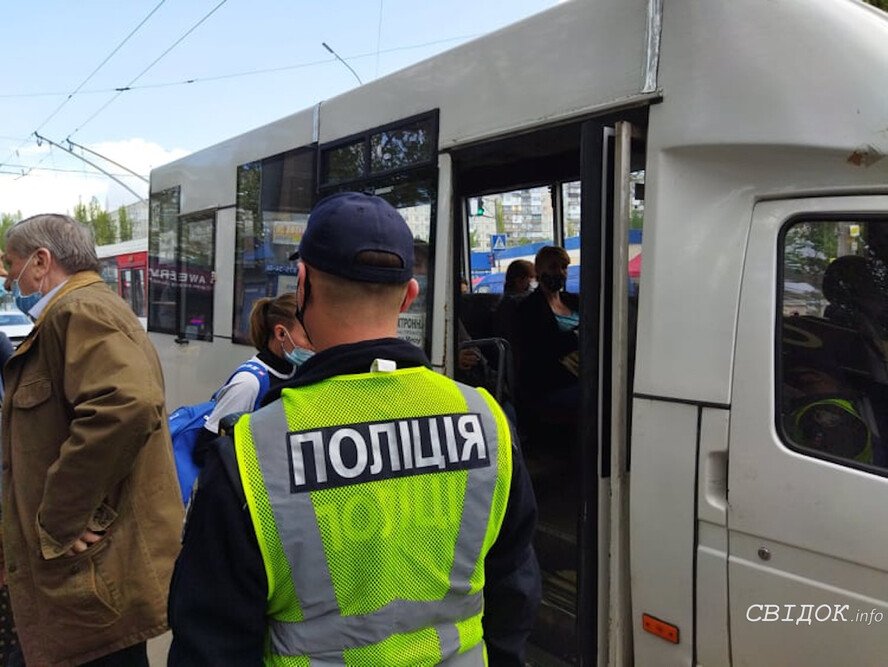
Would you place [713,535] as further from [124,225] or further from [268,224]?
[124,225]

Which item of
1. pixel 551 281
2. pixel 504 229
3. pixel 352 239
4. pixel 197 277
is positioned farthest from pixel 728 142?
pixel 197 277

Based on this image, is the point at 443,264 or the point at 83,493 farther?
the point at 443,264

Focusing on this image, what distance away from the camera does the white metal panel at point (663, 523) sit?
2.23m

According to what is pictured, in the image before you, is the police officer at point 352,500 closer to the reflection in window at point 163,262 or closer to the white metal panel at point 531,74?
the white metal panel at point 531,74

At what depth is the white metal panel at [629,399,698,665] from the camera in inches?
87.8

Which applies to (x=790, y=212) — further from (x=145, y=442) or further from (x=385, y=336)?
(x=145, y=442)

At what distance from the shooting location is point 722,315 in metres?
2.19

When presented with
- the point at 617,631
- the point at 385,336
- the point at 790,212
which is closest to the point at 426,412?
the point at 385,336

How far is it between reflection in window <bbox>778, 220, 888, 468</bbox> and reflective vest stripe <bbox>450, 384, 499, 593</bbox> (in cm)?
129

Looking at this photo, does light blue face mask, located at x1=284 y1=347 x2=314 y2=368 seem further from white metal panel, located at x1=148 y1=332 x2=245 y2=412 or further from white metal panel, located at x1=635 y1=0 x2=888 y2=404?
white metal panel, located at x1=148 y1=332 x2=245 y2=412

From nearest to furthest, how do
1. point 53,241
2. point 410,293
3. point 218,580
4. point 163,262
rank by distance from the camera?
point 218,580, point 410,293, point 53,241, point 163,262

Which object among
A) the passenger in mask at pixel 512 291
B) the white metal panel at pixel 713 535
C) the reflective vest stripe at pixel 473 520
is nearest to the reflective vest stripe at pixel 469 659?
the reflective vest stripe at pixel 473 520

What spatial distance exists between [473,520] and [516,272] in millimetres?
3916
